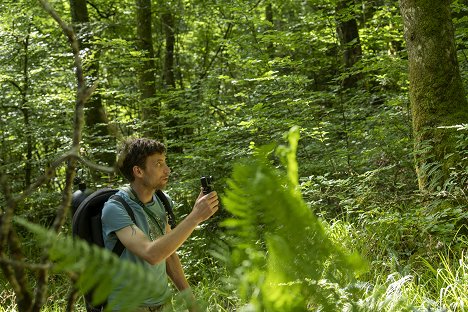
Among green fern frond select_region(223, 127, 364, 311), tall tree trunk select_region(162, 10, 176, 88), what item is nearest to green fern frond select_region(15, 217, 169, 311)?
green fern frond select_region(223, 127, 364, 311)

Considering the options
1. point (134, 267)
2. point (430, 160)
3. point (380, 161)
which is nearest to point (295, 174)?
point (134, 267)

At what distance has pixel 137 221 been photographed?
3129mm

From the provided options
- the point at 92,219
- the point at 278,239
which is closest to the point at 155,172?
the point at 92,219

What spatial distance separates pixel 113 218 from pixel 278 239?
7.48 feet

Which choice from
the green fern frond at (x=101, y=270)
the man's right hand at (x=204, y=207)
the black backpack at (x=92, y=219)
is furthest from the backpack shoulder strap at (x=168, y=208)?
the green fern frond at (x=101, y=270)

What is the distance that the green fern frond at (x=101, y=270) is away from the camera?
670 millimetres

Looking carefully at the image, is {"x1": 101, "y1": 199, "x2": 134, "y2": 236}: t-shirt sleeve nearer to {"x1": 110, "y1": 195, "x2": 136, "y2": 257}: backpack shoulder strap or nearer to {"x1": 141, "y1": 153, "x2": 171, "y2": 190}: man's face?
{"x1": 110, "y1": 195, "x2": 136, "y2": 257}: backpack shoulder strap

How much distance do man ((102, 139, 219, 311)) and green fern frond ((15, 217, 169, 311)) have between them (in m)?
1.97

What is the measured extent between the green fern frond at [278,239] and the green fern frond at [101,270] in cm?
14

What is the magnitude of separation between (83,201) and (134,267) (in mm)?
2543

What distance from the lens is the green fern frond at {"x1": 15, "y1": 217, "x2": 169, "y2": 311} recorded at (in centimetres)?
67

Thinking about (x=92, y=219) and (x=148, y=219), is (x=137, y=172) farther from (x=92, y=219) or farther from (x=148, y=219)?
(x=92, y=219)

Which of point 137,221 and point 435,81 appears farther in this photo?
point 435,81

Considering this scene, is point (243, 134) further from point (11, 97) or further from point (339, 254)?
point (339, 254)
